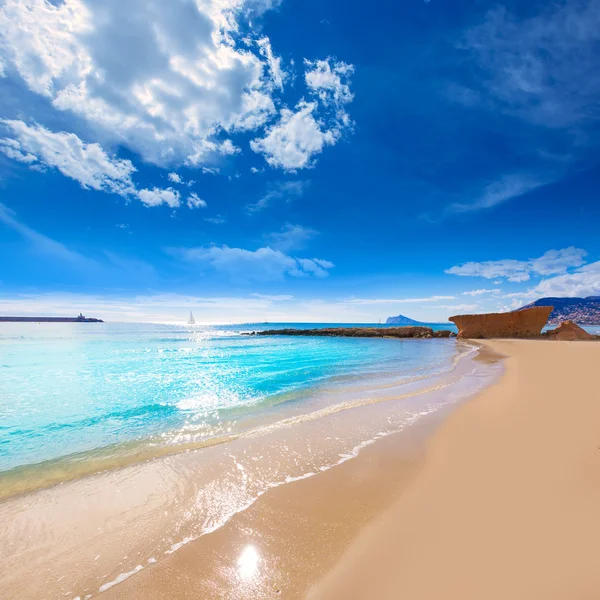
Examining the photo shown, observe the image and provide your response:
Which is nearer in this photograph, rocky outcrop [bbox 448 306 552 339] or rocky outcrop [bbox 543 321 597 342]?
rocky outcrop [bbox 543 321 597 342]

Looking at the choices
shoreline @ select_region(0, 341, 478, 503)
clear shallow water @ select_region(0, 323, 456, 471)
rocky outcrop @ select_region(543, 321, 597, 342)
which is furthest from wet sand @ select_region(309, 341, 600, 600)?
rocky outcrop @ select_region(543, 321, 597, 342)

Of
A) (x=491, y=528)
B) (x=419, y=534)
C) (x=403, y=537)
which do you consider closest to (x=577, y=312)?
(x=491, y=528)

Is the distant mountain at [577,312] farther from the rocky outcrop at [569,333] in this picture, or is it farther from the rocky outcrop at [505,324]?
the rocky outcrop at [569,333]

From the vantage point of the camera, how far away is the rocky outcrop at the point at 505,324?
42.9 metres

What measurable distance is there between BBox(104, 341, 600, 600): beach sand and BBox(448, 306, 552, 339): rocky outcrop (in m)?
48.7

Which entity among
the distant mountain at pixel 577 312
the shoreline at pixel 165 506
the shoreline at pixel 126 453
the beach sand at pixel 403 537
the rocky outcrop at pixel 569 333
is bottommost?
the shoreline at pixel 126 453

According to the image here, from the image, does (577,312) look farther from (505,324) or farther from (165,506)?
(165,506)

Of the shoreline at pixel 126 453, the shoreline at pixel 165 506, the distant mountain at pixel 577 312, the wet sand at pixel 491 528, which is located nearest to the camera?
the wet sand at pixel 491 528

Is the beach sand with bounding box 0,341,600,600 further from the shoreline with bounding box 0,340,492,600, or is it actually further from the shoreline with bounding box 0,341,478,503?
the shoreline with bounding box 0,341,478,503

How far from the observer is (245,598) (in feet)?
7.68

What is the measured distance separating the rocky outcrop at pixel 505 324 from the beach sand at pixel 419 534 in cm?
4873

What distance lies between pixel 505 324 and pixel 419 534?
175 ft

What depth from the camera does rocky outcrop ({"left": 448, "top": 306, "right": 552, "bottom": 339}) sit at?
42906mm

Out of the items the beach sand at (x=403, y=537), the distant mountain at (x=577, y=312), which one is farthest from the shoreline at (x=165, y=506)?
the distant mountain at (x=577, y=312)
